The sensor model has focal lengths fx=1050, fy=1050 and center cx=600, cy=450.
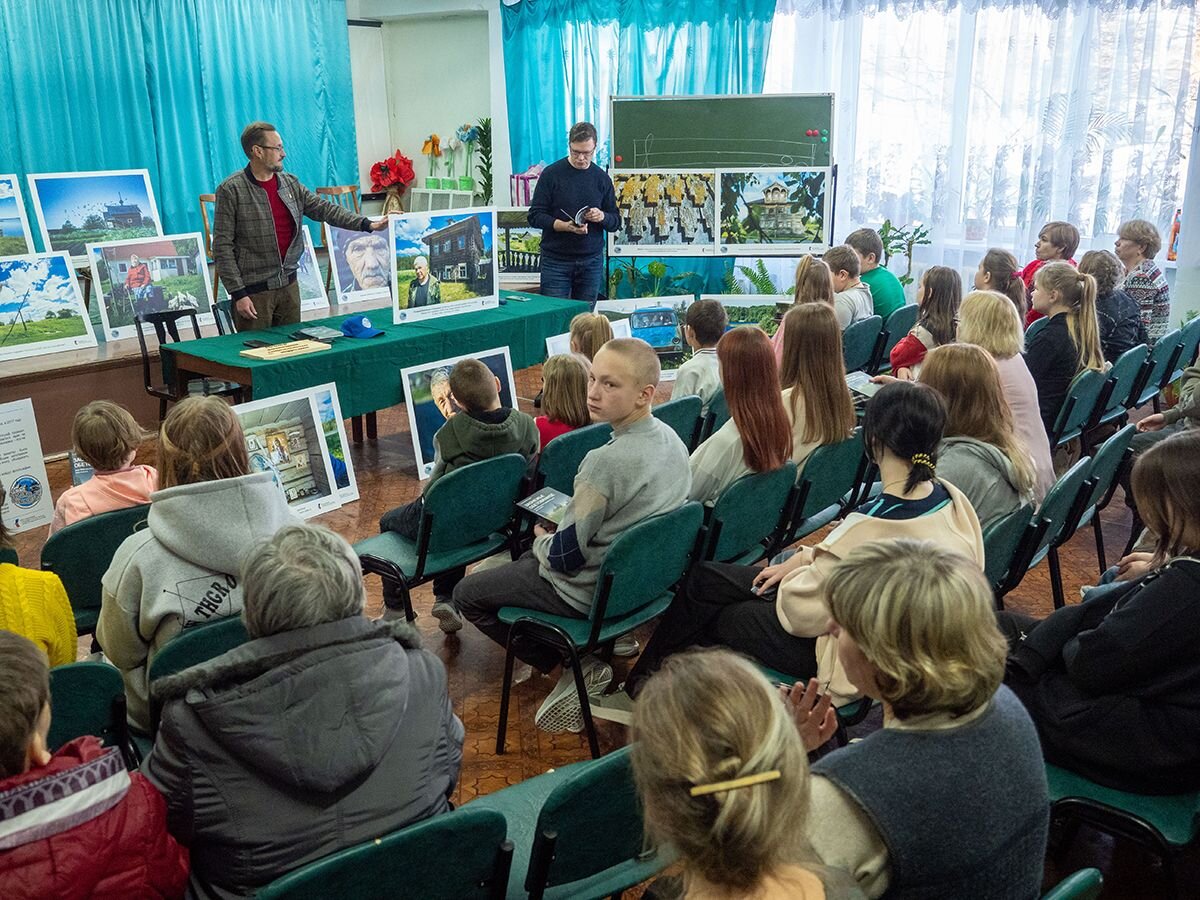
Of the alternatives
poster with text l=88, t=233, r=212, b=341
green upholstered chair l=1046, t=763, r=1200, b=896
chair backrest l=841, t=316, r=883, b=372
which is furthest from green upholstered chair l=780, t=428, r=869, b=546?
poster with text l=88, t=233, r=212, b=341

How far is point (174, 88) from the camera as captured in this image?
9.02 m

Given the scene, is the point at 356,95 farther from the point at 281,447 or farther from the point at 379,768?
the point at 379,768

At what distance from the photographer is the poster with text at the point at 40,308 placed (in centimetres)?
547

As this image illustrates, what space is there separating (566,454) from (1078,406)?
2.38 metres

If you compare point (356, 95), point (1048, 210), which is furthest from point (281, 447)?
point (356, 95)

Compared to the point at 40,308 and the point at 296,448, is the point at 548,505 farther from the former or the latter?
the point at 40,308

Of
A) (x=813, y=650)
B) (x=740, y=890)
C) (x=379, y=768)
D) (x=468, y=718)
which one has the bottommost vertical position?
(x=468, y=718)

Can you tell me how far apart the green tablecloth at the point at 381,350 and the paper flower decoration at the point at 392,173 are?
5.04 m

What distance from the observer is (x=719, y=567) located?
2.86m

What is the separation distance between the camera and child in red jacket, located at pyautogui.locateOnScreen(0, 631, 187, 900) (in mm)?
1443

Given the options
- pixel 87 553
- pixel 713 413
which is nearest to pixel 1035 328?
pixel 713 413

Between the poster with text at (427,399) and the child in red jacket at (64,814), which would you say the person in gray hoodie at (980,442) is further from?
the poster with text at (427,399)

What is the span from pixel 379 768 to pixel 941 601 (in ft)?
3.02

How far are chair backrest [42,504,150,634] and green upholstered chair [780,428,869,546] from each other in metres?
2.00
